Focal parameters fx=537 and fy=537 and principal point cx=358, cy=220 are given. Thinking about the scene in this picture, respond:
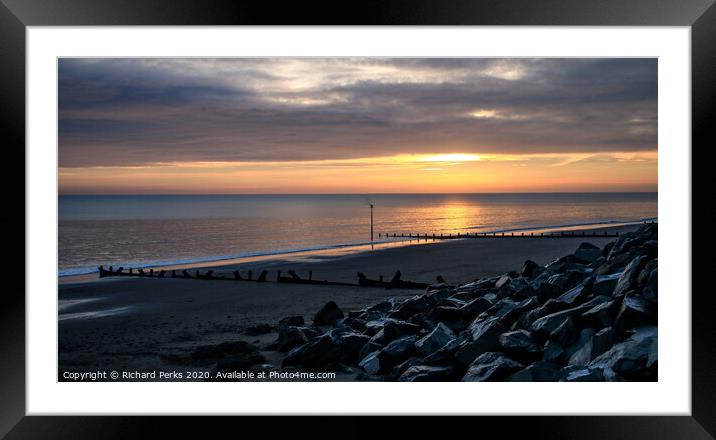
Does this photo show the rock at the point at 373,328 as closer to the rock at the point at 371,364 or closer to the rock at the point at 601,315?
the rock at the point at 371,364

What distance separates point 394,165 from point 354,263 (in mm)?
59170

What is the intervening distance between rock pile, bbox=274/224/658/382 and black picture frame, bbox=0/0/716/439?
2.53ft

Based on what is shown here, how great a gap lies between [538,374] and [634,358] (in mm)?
800

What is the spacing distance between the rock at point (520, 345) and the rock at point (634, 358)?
590 millimetres

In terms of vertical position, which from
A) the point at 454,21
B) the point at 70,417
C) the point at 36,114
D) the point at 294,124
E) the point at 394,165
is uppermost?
the point at 294,124

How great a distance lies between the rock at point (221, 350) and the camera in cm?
770

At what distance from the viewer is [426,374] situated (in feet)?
18.2

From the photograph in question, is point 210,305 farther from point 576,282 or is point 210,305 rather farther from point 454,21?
point 454,21

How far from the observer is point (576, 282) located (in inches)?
262

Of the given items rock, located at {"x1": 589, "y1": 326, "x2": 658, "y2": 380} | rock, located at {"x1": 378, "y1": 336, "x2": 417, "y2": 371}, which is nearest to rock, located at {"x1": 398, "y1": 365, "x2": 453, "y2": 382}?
rock, located at {"x1": 378, "y1": 336, "x2": 417, "y2": 371}

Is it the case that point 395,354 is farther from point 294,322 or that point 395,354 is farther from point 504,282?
point 294,322

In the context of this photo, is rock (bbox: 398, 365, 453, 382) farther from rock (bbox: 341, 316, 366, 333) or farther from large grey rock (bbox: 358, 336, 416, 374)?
rock (bbox: 341, 316, 366, 333)

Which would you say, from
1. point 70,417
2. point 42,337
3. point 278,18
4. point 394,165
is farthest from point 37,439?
point 394,165

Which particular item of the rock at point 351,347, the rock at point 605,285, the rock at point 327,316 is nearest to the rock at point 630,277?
the rock at point 605,285
